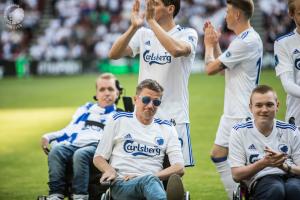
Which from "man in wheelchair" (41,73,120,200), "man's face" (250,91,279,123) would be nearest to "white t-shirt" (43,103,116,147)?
"man in wheelchair" (41,73,120,200)

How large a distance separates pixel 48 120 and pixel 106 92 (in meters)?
8.43

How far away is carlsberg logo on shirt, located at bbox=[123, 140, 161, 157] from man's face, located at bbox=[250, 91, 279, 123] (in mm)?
1068

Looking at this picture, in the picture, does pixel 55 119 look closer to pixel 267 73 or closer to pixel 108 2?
pixel 267 73

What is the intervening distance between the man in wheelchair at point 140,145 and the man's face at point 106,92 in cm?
157

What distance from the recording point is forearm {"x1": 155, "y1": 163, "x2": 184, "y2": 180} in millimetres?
6883

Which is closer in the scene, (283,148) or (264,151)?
(264,151)

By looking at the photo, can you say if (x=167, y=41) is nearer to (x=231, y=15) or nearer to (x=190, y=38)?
(x=190, y=38)

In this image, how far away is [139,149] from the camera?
709 centimetres

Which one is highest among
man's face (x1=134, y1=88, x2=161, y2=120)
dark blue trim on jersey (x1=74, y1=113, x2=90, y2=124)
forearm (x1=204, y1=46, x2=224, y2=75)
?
forearm (x1=204, y1=46, x2=224, y2=75)

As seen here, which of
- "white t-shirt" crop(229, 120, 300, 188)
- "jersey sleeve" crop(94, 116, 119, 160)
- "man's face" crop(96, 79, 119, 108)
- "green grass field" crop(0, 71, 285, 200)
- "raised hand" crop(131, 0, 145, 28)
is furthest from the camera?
"green grass field" crop(0, 71, 285, 200)

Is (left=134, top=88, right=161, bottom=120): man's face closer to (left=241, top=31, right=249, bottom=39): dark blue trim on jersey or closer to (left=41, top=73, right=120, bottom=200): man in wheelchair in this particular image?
(left=41, top=73, right=120, bottom=200): man in wheelchair

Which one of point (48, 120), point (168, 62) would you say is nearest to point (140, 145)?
point (168, 62)

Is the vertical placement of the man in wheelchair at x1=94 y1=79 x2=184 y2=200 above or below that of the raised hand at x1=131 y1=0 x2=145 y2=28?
below

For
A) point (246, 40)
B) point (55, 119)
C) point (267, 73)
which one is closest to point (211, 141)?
point (55, 119)
